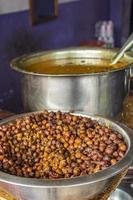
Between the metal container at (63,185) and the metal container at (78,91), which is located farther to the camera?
the metal container at (78,91)

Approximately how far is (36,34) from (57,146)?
2.65 metres

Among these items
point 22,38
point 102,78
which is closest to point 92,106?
point 102,78

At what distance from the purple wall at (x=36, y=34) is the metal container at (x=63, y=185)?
2397 millimetres

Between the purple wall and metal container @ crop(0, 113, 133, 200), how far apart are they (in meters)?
2.40

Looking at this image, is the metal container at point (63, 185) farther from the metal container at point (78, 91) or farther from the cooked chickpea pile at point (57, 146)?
the metal container at point (78, 91)

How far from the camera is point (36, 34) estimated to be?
3.74 meters

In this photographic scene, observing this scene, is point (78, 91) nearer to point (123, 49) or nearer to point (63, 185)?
point (123, 49)

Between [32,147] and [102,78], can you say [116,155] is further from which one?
[102,78]

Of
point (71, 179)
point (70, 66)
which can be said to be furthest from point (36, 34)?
point (71, 179)

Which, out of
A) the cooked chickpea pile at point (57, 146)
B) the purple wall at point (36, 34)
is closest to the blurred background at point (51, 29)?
the purple wall at point (36, 34)

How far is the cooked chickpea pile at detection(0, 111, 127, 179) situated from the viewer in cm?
112

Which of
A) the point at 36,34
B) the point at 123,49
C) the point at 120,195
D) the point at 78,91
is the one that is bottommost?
the point at 120,195

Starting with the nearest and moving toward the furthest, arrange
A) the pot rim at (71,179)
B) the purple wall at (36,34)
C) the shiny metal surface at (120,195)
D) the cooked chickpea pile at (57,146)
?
the pot rim at (71,179) → the cooked chickpea pile at (57,146) → the shiny metal surface at (120,195) → the purple wall at (36,34)

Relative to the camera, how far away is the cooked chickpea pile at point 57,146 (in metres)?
1.12
